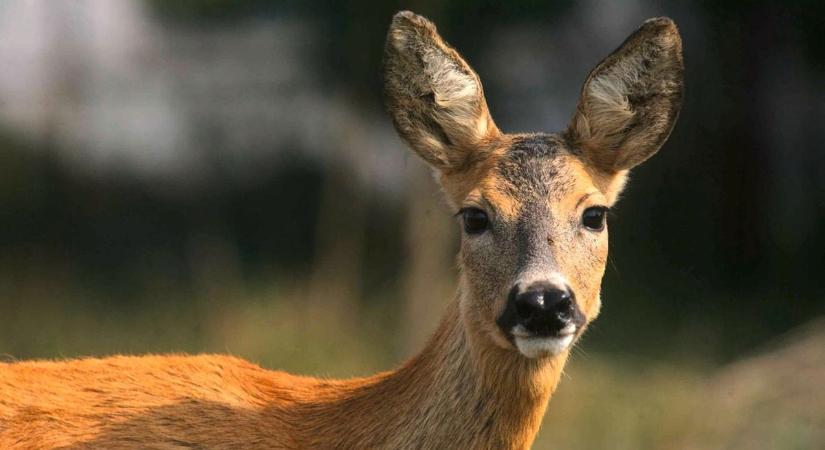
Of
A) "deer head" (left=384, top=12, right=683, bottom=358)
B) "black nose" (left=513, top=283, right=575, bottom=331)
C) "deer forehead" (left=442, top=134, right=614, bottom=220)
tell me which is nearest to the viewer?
"black nose" (left=513, top=283, right=575, bottom=331)

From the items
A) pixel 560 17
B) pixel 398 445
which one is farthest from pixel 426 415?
pixel 560 17

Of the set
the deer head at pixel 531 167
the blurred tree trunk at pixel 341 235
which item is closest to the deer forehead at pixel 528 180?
Answer: the deer head at pixel 531 167

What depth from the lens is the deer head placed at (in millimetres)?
5293

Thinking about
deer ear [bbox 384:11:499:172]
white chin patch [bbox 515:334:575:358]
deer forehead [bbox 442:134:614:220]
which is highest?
deer ear [bbox 384:11:499:172]

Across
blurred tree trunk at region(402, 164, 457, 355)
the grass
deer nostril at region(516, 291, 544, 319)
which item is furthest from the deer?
blurred tree trunk at region(402, 164, 457, 355)

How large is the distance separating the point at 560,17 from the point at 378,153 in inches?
93.0

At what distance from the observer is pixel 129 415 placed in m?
5.90

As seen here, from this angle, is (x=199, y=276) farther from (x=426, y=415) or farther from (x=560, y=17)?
(x=426, y=415)

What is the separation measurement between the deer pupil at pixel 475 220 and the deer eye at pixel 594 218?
1.42 ft

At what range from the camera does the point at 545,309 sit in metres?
5.11

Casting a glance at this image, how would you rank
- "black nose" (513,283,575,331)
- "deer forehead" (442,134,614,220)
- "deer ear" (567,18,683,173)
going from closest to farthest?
→ 1. "black nose" (513,283,575,331)
2. "deer forehead" (442,134,614,220)
3. "deer ear" (567,18,683,173)

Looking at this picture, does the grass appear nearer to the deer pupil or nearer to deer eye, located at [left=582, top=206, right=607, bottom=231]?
deer eye, located at [left=582, top=206, right=607, bottom=231]

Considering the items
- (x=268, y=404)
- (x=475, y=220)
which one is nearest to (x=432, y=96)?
(x=475, y=220)

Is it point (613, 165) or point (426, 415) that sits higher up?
point (613, 165)
